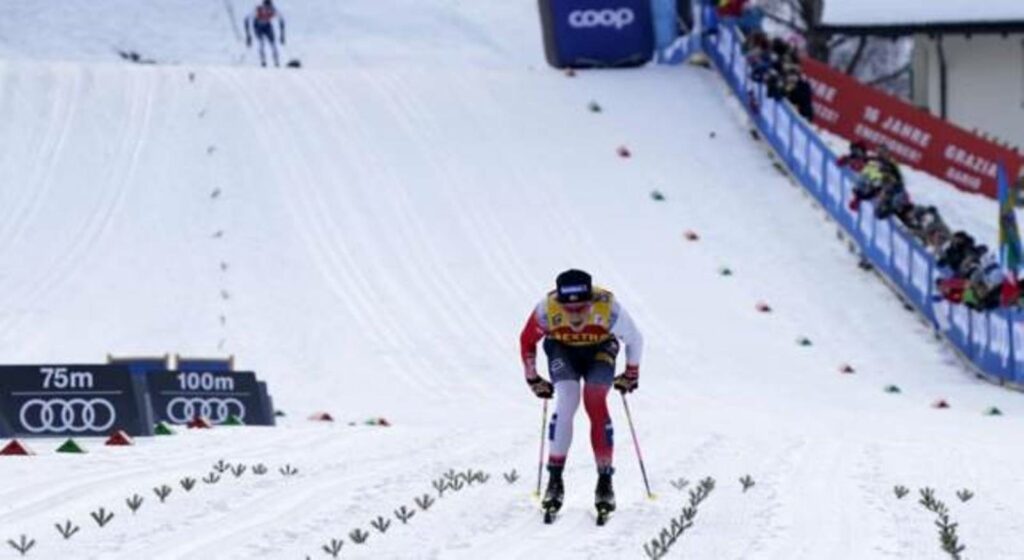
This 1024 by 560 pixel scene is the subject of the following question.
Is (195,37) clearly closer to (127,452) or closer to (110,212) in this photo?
(110,212)

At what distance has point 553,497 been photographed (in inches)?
457

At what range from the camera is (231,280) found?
90.8 feet

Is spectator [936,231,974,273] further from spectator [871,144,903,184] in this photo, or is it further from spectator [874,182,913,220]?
spectator [871,144,903,184]

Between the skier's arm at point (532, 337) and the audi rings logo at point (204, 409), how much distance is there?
672cm

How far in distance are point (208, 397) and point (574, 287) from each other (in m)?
7.61

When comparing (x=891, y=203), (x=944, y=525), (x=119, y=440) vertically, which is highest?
(x=944, y=525)

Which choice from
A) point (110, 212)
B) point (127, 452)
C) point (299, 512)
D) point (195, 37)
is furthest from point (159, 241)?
point (195, 37)

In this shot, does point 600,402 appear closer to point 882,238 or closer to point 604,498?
point 604,498

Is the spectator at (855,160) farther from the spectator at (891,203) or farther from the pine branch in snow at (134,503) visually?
the pine branch in snow at (134,503)

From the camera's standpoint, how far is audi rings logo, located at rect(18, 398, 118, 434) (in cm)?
1703

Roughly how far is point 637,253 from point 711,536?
18350 mm

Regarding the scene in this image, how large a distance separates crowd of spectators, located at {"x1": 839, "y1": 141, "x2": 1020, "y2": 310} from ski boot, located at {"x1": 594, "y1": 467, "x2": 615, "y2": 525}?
12696mm

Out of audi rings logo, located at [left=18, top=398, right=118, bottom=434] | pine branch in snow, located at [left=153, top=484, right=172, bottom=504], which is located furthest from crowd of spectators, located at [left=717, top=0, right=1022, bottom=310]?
pine branch in snow, located at [left=153, top=484, right=172, bottom=504]

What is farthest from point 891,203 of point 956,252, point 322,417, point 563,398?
point 563,398
